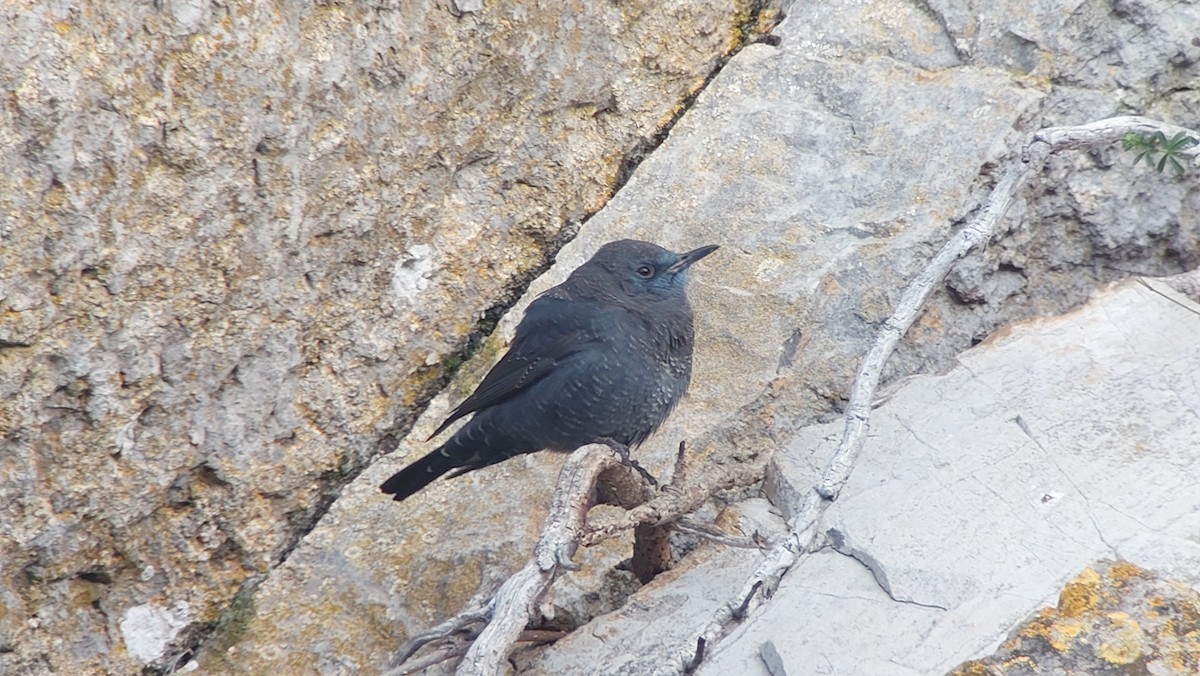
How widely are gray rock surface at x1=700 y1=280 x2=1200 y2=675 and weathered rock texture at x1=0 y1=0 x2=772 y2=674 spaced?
1.46 meters

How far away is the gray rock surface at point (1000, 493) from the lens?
3.00 metres

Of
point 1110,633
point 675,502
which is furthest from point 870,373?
point 1110,633

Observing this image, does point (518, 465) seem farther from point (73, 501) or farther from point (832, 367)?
point (73, 501)

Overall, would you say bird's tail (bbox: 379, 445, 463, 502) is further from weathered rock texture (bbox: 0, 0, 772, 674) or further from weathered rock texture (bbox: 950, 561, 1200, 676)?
weathered rock texture (bbox: 950, 561, 1200, 676)

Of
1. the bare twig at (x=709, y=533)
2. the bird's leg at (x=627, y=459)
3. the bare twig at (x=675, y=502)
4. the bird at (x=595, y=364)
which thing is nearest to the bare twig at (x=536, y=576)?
the bare twig at (x=675, y=502)

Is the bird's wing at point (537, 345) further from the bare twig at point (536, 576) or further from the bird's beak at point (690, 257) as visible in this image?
the bare twig at point (536, 576)

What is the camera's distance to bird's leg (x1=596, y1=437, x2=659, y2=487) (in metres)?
3.99

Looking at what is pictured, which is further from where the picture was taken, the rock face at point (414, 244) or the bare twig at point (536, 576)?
the rock face at point (414, 244)

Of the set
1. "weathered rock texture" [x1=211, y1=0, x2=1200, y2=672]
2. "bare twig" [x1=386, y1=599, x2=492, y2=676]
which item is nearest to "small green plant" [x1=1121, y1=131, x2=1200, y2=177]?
"weathered rock texture" [x1=211, y1=0, x2=1200, y2=672]

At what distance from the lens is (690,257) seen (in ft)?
14.2

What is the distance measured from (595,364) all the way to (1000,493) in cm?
153

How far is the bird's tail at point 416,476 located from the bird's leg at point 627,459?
0.58 meters

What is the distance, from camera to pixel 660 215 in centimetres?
462

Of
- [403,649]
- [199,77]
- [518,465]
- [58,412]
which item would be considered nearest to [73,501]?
[58,412]
